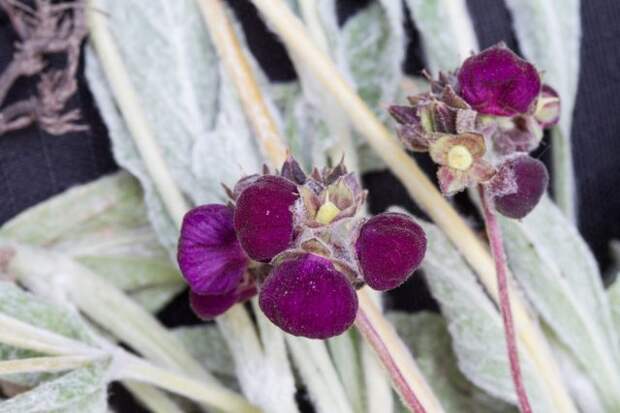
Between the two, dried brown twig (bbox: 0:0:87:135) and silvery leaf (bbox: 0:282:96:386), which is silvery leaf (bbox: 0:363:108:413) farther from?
dried brown twig (bbox: 0:0:87:135)

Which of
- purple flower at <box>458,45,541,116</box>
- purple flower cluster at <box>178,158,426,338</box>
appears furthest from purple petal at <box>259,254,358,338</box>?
purple flower at <box>458,45,541,116</box>

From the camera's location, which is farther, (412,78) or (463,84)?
(412,78)

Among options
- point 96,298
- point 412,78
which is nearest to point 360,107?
point 412,78

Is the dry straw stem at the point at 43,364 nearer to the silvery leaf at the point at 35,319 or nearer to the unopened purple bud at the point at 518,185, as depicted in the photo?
the silvery leaf at the point at 35,319

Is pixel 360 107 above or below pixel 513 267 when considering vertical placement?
above

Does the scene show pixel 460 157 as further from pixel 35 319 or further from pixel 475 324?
pixel 35 319

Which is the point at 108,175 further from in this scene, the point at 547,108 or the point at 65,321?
the point at 547,108
